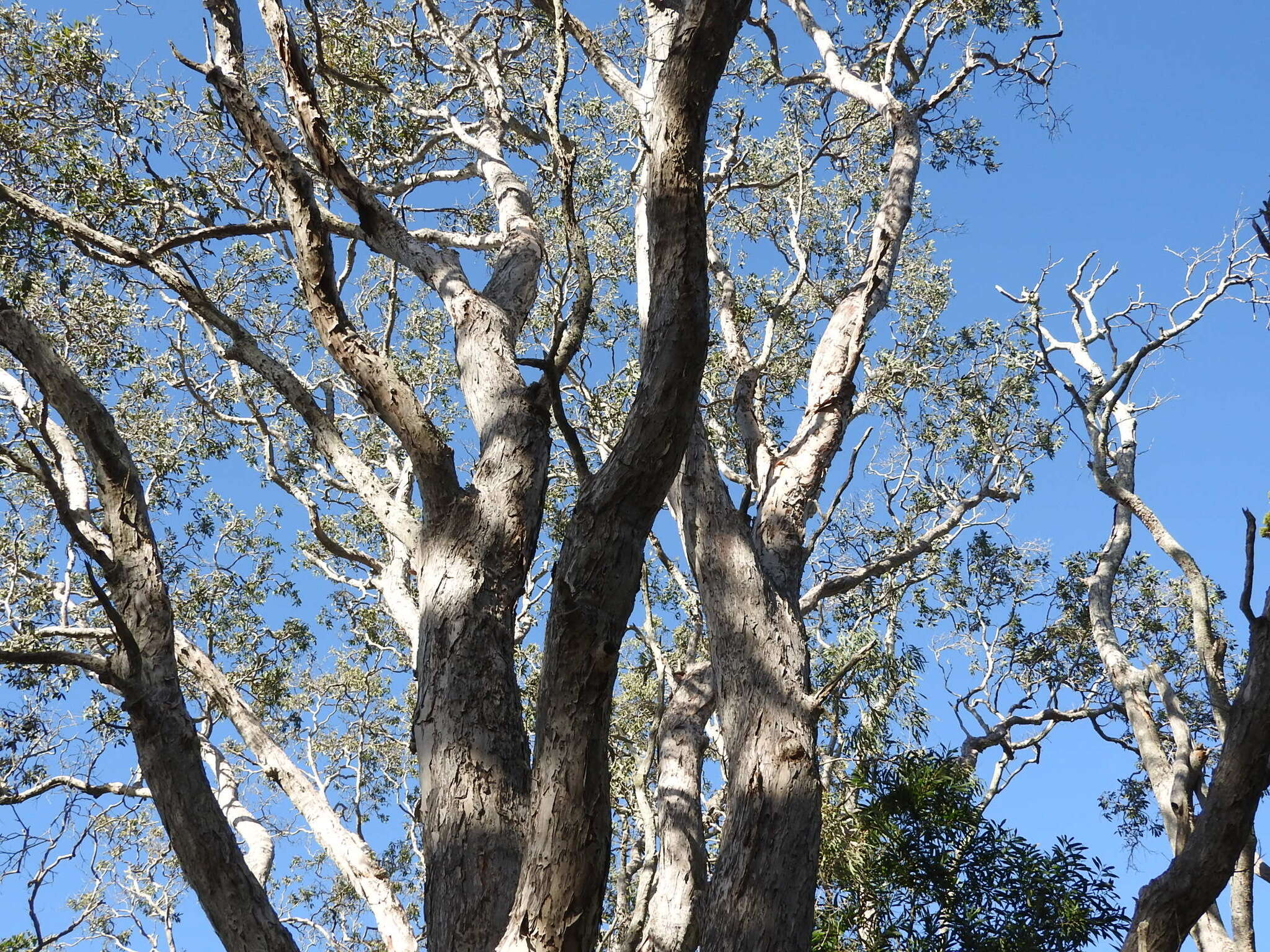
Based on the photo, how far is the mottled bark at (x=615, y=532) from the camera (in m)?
2.08

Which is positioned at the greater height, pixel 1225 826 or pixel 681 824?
pixel 681 824

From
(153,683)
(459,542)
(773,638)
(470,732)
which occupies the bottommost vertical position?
(470,732)

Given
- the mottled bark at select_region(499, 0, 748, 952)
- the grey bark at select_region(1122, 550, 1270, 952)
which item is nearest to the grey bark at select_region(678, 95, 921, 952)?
the grey bark at select_region(1122, 550, 1270, 952)

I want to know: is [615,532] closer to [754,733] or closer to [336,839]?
[754,733]

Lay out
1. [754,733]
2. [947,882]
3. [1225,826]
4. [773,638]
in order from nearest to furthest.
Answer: [1225,826]
[754,733]
[773,638]
[947,882]

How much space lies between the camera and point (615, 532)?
2.36m

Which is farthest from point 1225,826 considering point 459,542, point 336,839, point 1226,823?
point 336,839

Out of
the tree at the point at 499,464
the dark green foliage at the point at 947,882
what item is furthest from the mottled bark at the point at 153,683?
the dark green foliage at the point at 947,882

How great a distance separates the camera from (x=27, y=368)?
12.7 feet

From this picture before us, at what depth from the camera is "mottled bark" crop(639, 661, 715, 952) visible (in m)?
5.40

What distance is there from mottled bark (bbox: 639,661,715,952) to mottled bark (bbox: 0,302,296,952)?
8.21 ft

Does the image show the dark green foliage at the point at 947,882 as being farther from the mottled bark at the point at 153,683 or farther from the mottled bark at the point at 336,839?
the mottled bark at the point at 153,683

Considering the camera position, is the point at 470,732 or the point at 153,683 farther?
the point at 153,683

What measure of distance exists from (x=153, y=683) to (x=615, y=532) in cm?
178
